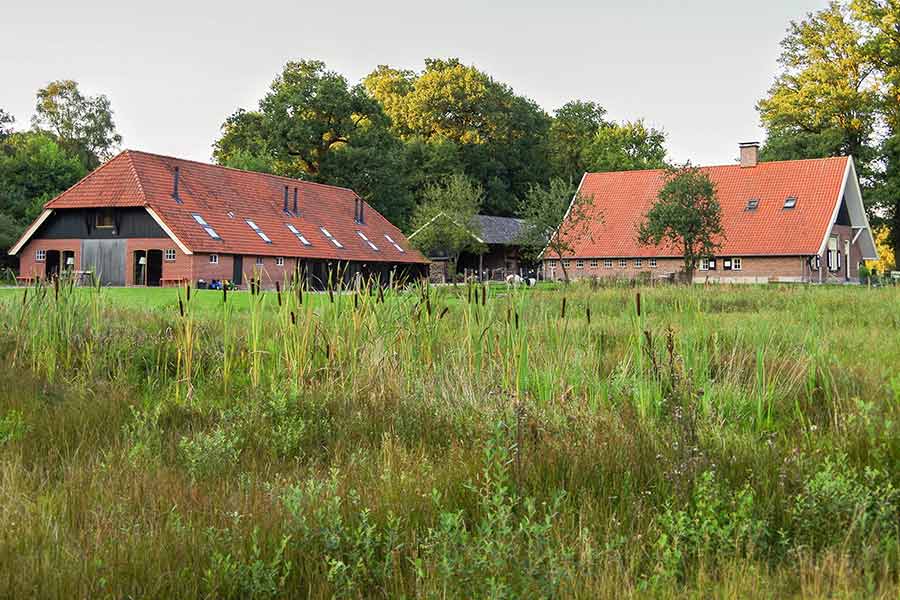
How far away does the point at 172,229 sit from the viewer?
35625 millimetres

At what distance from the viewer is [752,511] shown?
12.0 feet

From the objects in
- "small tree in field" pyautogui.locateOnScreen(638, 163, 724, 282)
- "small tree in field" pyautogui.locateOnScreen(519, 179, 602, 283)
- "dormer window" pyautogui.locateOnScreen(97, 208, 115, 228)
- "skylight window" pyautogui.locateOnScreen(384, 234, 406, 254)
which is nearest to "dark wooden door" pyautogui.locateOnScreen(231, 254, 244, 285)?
"dormer window" pyautogui.locateOnScreen(97, 208, 115, 228)

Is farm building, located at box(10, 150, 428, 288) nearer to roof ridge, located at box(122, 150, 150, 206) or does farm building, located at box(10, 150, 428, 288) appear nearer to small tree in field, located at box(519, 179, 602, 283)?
roof ridge, located at box(122, 150, 150, 206)

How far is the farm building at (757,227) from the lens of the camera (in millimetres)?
43031

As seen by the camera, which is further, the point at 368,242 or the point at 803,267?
the point at 368,242

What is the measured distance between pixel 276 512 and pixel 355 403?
2.43 m

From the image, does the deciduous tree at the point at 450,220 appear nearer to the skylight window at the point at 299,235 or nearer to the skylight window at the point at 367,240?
the skylight window at the point at 367,240

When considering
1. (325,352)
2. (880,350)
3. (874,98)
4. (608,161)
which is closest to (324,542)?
(325,352)

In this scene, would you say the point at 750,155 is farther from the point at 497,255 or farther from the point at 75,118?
the point at 75,118

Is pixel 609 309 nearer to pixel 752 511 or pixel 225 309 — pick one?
pixel 225 309

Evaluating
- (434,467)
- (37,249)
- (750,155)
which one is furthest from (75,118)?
(434,467)

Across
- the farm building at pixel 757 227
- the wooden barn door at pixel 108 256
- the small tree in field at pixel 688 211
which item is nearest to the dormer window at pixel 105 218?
the wooden barn door at pixel 108 256

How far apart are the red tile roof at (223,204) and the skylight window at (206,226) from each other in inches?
7.2

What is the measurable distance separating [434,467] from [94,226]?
3786cm
